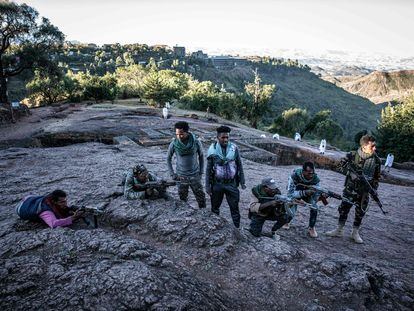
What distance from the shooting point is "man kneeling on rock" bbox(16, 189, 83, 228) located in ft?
14.6

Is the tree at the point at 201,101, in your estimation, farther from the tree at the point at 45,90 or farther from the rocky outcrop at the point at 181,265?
the rocky outcrop at the point at 181,265

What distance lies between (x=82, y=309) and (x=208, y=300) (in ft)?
4.17

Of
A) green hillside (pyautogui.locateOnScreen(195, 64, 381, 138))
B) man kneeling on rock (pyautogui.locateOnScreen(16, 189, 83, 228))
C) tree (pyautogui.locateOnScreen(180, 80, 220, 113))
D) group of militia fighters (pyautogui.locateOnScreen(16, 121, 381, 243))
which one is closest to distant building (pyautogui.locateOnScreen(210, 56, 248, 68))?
green hillside (pyautogui.locateOnScreen(195, 64, 381, 138))

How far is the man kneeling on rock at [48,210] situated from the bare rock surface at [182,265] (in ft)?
0.54

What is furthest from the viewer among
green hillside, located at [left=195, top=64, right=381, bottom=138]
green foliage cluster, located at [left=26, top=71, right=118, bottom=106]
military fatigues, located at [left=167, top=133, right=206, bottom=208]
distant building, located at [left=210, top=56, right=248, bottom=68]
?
distant building, located at [left=210, top=56, right=248, bottom=68]

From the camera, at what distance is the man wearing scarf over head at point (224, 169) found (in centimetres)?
475

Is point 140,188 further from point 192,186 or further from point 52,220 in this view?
point 52,220

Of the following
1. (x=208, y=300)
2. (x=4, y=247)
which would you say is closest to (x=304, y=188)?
(x=208, y=300)

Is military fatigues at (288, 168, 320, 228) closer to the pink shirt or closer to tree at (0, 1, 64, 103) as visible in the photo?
the pink shirt

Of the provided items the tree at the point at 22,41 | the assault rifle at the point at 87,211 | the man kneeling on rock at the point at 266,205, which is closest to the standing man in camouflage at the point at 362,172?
the man kneeling on rock at the point at 266,205

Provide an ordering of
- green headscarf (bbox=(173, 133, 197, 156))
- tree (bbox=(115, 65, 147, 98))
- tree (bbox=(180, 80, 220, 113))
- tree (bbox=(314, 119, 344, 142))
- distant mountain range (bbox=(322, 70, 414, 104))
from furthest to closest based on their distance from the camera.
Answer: distant mountain range (bbox=(322, 70, 414, 104)) → tree (bbox=(115, 65, 147, 98)) → tree (bbox=(314, 119, 344, 142)) → tree (bbox=(180, 80, 220, 113)) → green headscarf (bbox=(173, 133, 197, 156))

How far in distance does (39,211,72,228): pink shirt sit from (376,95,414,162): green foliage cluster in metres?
25.4

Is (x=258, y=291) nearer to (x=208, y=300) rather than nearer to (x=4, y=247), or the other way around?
(x=208, y=300)

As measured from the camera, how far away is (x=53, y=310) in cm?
271
